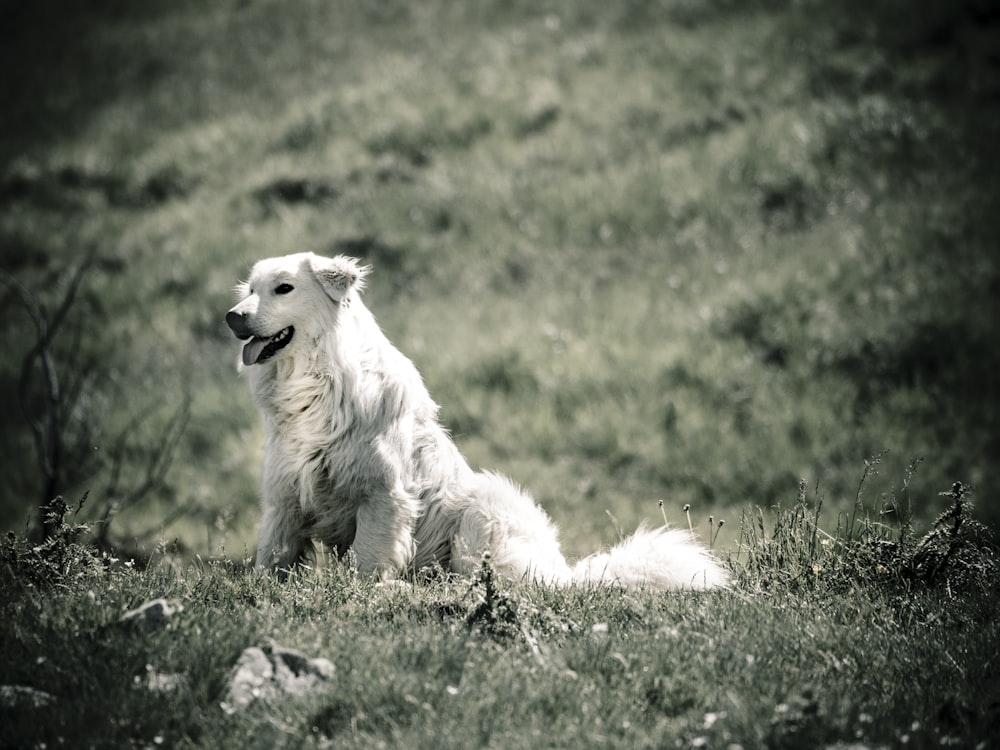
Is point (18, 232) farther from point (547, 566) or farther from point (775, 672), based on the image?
point (775, 672)

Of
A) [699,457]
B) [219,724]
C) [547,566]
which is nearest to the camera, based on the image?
[219,724]

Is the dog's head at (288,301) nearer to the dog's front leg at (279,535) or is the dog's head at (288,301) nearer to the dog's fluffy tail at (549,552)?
the dog's front leg at (279,535)

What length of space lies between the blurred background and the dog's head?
3.99m

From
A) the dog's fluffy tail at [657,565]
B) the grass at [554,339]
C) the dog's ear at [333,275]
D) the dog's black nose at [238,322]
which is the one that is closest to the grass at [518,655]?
the grass at [554,339]

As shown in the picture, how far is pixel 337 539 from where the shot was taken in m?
6.81

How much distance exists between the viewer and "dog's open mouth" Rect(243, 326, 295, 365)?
654cm

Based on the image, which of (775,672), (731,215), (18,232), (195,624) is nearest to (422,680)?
(195,624)

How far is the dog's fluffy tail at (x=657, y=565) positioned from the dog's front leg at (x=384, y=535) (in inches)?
42.0

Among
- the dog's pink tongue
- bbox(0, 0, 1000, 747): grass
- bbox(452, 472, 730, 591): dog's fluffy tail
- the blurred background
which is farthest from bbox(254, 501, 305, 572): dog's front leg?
the blurred background

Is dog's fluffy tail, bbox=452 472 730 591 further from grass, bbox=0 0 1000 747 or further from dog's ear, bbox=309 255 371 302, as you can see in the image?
dog's ear, bbox=309 255 371 302

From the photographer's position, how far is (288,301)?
21.6ft

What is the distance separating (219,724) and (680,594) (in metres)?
2.56

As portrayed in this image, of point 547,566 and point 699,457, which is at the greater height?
point 547,566

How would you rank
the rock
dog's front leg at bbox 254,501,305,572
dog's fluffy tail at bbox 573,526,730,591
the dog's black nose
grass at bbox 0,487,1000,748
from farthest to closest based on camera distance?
dog's front leg at bbox 254,501,305,572 → the dog's black nose → dog's fluffy tail at bbox 573,526,730,591 → the rock → grass at bbox 0,487,1000,748
